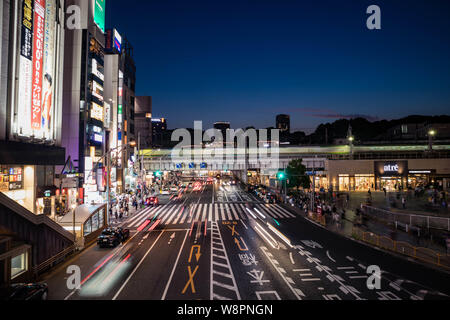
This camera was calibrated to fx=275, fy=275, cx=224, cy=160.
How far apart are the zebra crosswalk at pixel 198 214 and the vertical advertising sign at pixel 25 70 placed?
1340 centimetres

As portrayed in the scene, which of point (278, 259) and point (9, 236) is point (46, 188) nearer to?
point (9, 236)

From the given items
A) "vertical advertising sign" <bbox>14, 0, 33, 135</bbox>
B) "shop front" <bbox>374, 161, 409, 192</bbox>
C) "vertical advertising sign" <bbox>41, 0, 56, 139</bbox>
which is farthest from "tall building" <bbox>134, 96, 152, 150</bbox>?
"vertical advertising sign" <bbox>14, 0, 33, 135</bbox>

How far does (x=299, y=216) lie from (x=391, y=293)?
70.5ft

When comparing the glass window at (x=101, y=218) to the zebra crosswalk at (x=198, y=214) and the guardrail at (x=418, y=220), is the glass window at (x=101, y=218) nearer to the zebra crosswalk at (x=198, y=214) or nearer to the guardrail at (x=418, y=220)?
the zebra crosswalk at (x=198, y=214)

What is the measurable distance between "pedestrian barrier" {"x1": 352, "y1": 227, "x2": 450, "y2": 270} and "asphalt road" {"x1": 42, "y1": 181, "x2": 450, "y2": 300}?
1104mm

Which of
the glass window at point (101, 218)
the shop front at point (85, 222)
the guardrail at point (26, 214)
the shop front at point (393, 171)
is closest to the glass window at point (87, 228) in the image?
the shop front at point (85, 222)

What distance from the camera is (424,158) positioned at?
6062cm

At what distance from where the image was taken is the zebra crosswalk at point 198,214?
30.8 m

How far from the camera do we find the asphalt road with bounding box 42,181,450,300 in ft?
40.7

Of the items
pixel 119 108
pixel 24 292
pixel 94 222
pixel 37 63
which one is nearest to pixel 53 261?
pixel 24 292

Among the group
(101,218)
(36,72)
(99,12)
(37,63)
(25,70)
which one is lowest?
(101,218)

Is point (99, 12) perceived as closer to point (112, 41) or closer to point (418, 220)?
point (112, 41)

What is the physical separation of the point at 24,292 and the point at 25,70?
21.1 m

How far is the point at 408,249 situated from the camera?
18.4 m
